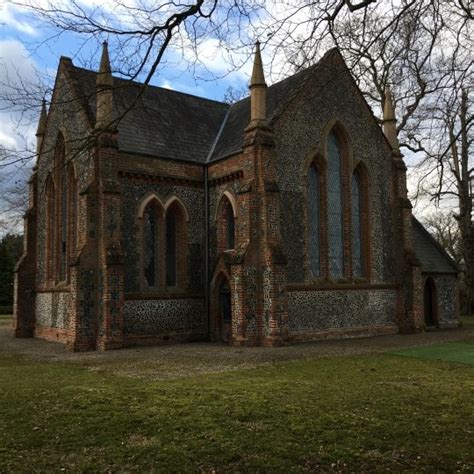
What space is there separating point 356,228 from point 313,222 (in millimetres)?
2666

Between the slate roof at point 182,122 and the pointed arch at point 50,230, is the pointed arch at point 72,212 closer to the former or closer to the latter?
the pointed arch at point 50,230

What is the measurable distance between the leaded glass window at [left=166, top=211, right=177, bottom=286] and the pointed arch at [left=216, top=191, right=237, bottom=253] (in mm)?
1813

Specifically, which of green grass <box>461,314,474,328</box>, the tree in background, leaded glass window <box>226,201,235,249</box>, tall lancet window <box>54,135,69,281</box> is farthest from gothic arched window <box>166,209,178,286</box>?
the tree in background

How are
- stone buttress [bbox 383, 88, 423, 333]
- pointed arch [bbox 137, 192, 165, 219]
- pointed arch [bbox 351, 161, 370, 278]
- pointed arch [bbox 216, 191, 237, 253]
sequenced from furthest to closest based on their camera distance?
stone buttress [bbox 383, 88, 423, 333] < pointed arch [bbox 351, 161, 370, 278] < pointed arch [bbox 216, 191, 237, 253] < pointed arch [bbox 137, 192, 165, 219]

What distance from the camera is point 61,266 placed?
22250 millimetres

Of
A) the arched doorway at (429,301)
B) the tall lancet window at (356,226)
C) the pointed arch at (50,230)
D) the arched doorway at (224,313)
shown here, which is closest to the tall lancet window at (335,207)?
the tall lancet window at (356,226)

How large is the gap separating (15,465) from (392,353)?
12543 millimetres

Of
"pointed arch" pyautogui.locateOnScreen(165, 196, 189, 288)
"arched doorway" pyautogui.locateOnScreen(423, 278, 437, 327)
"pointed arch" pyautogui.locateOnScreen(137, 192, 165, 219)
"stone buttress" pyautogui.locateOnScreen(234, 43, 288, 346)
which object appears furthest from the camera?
"arched doorway" pyautogui.locateOnScreen(423, 278, 437, 327)

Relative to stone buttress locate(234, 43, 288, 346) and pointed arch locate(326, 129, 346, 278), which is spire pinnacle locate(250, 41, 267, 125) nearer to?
stone buttress locate(234, 43, 288, 346)

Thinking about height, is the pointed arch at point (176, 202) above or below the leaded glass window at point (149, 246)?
above

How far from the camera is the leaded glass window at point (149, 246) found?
2031 cm

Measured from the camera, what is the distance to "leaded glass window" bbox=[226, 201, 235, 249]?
2117 centimetres

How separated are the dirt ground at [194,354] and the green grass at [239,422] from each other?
157cm

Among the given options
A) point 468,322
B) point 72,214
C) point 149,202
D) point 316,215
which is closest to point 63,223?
point 72,214
